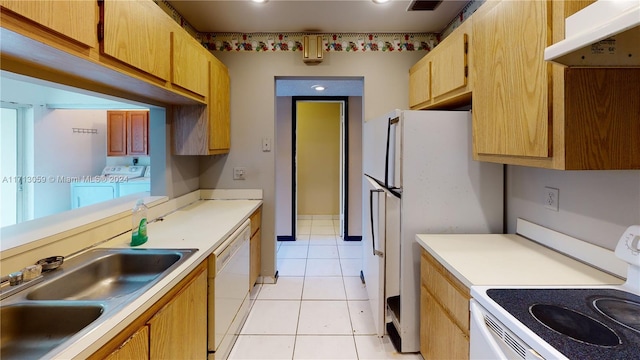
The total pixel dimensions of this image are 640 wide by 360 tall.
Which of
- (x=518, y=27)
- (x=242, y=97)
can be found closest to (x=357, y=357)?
(x=518, y=27)

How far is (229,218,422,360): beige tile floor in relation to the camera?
2074 mm

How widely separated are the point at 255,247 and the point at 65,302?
189cm

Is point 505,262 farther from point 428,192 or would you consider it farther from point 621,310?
point 428,192

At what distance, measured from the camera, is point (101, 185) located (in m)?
4.17

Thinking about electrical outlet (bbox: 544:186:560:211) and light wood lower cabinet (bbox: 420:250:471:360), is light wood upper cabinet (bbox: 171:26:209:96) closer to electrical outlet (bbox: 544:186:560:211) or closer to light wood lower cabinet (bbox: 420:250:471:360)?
light wood lower cabinet (bbox: 420:250:471:360)

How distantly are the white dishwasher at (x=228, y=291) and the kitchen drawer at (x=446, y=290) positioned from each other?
1.16 meters

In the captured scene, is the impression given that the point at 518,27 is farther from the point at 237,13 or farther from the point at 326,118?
the point at 326,118

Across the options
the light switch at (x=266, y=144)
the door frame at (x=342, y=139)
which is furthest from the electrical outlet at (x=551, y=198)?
the door frame at (x=342, y=139)

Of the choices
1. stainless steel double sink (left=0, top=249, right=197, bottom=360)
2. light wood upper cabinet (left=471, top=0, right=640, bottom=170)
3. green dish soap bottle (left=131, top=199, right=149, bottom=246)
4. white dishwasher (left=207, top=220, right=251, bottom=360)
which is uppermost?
light wood upper cabinet (left=471, top=0, right=640, bottom=170)

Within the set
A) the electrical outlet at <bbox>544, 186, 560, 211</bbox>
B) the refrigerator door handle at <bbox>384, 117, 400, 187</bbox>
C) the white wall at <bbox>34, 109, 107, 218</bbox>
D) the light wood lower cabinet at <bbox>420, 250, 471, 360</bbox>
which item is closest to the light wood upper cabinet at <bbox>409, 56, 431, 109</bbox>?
the refrigerator door handle at <bbox>384, 117, 400, 187</bbox>

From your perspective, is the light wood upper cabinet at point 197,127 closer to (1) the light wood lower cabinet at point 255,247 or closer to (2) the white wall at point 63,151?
(1) the light wood lower cabinet at point 255,247

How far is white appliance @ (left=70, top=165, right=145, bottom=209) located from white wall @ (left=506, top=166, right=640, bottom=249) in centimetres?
425

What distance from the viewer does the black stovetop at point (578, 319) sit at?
803 millimetres

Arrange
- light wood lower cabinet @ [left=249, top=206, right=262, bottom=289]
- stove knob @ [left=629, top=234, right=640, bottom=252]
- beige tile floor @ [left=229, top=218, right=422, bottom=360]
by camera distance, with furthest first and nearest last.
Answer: light wood lower cabinet @ [left=249, top=206, right=262, bottom=289], beige tile floor @ [left=229, top=218, right=422, bottom=360], stove knob @ [left=629, top=234, right=640, bottom=252]
